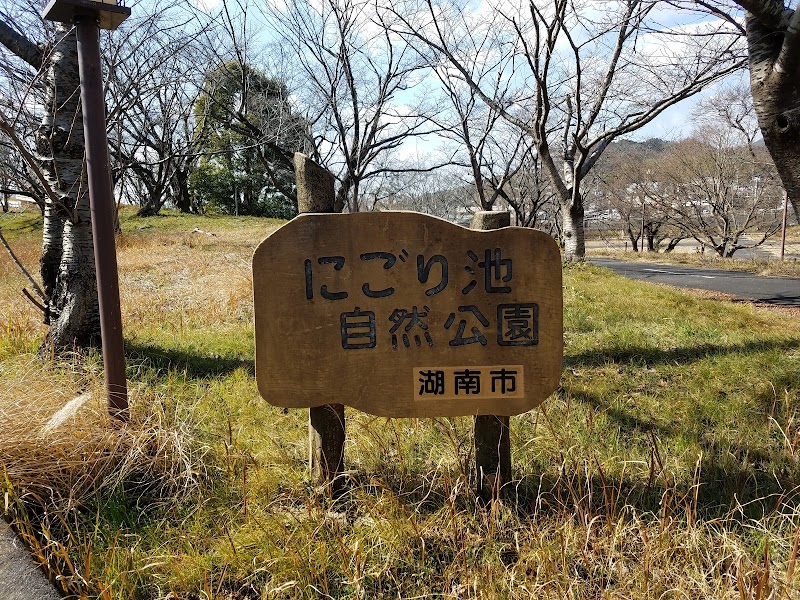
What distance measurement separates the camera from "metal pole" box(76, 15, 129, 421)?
94.1 inches

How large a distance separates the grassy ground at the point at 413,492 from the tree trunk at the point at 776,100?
1.28 meters

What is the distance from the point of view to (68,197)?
3.80 meters

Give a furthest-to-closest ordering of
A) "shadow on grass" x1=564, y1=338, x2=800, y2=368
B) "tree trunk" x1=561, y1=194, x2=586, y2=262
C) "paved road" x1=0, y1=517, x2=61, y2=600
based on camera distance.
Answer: "tree trunk" x1=561, y1=194, x2=586, y2=262
"shadow on grass" x1=564, y1=338, x2=800, y2=368
"paved road" x1=0, y1=517, x2=61, y2=600

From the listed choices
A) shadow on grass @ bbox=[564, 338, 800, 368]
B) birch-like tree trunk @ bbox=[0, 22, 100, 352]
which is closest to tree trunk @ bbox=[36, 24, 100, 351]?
birch-like tree trunk @ bbox=[0, 22, 100, 352]

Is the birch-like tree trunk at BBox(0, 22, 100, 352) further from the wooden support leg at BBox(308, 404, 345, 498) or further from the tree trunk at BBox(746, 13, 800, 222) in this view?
the tree trunk at BBox(746, 13, 800, 222)

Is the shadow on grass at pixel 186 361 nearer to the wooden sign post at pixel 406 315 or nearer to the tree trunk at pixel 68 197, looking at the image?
the tree trunk at pixel 68 197

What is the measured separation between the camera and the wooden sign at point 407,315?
1990mm

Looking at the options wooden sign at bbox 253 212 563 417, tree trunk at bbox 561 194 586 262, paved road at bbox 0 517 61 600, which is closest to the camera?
paved road at bbox 0 517 61 600

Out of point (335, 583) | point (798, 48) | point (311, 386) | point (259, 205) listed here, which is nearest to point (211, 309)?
point (311, 386)

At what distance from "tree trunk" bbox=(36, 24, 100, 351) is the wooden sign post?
2.61 metres

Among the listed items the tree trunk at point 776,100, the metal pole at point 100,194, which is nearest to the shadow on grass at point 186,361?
the metal pole at point 100,194

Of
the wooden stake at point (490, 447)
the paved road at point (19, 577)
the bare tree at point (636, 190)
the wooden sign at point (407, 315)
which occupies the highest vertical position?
the bare tree at point (636, 190)

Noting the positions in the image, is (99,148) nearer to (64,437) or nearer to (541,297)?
(64,437)

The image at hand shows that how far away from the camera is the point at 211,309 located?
605 centimetres
